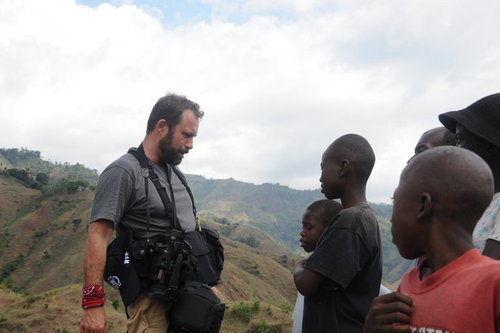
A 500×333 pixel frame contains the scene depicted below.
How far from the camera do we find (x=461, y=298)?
Result: 1348 mm

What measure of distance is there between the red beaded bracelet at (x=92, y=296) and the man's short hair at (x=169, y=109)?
4.01 feet

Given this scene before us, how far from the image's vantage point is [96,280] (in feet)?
9.56

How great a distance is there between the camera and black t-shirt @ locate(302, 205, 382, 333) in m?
2.29

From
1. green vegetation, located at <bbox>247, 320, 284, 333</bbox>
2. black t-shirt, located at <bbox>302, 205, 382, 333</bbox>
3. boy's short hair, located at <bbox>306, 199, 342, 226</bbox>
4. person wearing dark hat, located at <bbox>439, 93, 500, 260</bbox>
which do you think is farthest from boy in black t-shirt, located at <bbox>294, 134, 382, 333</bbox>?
green vegetation, located at <bbox>247, 320, 284, 333</bbox>

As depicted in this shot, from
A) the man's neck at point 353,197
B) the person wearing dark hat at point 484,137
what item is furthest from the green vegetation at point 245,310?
the person wearing dark hat at point 484,137

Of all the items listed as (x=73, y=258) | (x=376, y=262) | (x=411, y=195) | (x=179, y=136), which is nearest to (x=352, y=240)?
(x=376, y=262)

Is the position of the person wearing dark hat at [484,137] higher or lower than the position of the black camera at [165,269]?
higher

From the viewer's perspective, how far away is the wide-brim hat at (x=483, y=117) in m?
1.93

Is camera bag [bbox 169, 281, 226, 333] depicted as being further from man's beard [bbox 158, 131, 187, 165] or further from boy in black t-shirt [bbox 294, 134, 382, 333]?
man's beard [bbox 158, 131, 187, 165]

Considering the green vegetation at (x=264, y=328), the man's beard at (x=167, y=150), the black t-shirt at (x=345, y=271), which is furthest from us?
the green vegetation at (x=264, y=328)

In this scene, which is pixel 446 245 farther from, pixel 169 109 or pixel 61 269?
pixel 61 269

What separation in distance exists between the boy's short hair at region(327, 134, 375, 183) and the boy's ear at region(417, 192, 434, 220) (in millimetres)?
1230

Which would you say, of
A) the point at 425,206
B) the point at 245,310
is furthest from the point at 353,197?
the point at 245,310

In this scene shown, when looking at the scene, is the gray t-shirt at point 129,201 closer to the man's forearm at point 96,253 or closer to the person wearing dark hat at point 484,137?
the man's forearm at point 96,253
